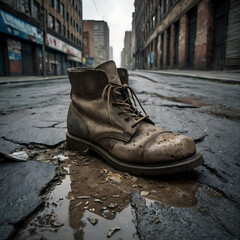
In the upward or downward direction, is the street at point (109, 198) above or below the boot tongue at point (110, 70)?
below

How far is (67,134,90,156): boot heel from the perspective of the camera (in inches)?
49.9

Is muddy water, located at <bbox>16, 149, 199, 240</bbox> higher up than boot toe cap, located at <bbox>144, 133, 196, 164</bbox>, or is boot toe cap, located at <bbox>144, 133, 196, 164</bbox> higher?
boot toe cap, located at <bbox>144, 133, 196, 164</bbox>

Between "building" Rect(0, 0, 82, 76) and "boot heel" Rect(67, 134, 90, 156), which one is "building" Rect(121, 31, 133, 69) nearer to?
"building" Rect(0, 0, 82, 76)

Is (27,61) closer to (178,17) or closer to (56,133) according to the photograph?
(178,17)

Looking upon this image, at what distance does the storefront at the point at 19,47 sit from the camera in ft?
42.4

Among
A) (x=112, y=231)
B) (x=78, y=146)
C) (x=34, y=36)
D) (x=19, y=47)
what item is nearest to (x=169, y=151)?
(x=112, y=231)

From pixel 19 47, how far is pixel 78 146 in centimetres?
1631

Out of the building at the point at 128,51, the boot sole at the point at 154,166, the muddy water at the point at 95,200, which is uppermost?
the building at the point at 128,51

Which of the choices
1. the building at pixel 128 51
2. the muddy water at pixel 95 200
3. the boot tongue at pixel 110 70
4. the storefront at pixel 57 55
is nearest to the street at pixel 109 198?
the muddy water at pixel 95 200

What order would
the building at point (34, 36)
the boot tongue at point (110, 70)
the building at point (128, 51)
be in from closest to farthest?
1. the boot tongue at point (110, 70)
2. the building at point (34, 36)
3. the building at point (128, 51)

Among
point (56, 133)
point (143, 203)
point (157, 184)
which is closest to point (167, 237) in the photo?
point (143, 203)

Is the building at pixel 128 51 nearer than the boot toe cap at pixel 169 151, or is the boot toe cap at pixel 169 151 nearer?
the boot toe cap at pixel 169 151

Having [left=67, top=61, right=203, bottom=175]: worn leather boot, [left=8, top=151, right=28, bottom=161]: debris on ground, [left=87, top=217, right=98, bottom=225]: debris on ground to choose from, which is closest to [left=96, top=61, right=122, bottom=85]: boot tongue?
[left=67, top=61, right=203, bottom=175]: worn leather boot

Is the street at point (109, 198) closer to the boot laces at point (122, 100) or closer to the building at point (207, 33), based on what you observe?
the boot laces at point (122, 100)
